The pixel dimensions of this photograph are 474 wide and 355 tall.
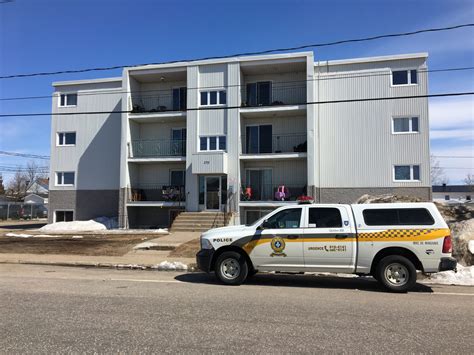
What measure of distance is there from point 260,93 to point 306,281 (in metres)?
18.8

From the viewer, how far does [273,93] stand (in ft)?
89.8

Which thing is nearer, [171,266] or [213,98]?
[171,266]

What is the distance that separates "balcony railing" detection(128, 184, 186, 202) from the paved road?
16.8 metres

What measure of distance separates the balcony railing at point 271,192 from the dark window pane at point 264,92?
5413 mm

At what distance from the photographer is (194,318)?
6473 millimetres

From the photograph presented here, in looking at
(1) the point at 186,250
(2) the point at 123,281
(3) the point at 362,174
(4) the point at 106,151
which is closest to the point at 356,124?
(3) the point at 362,174

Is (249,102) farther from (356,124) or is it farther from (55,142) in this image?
(55,142)

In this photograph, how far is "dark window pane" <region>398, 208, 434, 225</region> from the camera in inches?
363

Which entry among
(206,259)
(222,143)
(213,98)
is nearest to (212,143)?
(222,143)

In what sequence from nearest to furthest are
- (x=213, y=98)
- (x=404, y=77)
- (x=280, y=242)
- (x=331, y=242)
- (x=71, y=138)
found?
(x=331, y=242) < (x=280, y=242) < (x=404, y=77) < (x=213, y=98) < (x=71, y=138)

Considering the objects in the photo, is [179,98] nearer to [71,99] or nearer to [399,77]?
[71,99]

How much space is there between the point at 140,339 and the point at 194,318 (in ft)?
3.98

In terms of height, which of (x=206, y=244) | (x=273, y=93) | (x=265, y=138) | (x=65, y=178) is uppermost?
(x=273, y=93)

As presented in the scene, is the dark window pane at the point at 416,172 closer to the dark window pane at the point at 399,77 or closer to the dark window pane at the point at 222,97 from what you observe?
the dark window pane at the point at 399,77
